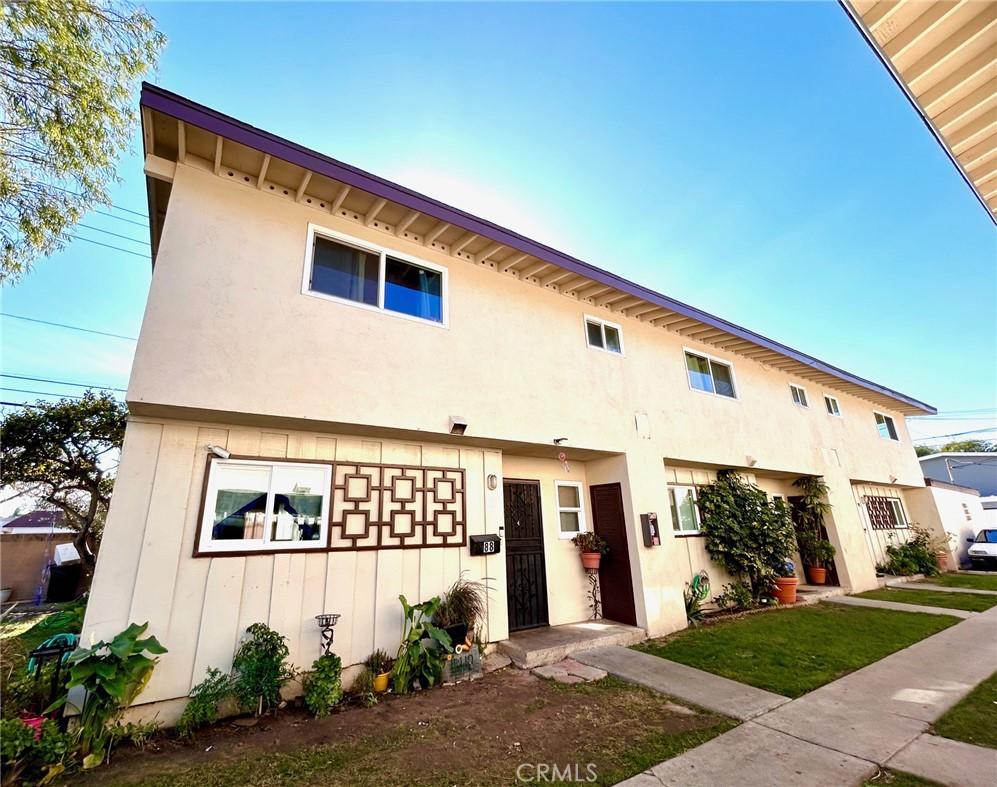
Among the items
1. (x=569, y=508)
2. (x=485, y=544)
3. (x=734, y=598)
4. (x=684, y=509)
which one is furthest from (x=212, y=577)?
(x=734, y=598)

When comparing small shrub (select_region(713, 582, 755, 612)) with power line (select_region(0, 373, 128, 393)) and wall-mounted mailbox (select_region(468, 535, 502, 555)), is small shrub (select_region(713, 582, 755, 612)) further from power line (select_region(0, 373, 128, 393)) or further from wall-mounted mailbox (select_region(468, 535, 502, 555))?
power line (select_region(0, 373, 128, 393))

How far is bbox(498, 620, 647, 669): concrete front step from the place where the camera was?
18.5 feet

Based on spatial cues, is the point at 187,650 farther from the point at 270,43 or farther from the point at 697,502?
the point at 697,502

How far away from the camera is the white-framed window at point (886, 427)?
1539cm

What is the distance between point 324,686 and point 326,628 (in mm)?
585

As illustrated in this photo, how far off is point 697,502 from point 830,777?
22.5 ft

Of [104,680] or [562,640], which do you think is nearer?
[104,680]

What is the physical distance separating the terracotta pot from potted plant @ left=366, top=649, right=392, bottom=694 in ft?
29.2

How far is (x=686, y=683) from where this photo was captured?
193 inches

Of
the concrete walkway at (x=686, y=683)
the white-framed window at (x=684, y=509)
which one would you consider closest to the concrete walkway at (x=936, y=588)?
the white-framed window at (x=684, y=509)

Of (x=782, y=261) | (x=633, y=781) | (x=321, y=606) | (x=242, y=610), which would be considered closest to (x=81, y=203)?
(x=242, y=610)

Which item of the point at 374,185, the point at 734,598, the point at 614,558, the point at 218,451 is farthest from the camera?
the point at 734,598

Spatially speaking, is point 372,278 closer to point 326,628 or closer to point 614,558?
point 326,628

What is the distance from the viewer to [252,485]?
15.6ft
